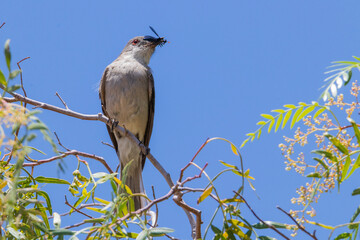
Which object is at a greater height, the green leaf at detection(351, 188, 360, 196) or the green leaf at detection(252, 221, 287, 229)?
the green leaf at detection(351, 188, 360, 196)

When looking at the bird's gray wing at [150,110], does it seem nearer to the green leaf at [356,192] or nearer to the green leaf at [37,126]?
the green leaf at [356,192]

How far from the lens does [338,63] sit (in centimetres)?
209

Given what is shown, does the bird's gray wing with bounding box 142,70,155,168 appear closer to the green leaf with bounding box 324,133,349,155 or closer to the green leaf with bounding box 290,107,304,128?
the green leaf with bounding box 290,107,304,128

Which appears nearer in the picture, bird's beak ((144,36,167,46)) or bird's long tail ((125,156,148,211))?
bird's long tail ((125,156,148,211))

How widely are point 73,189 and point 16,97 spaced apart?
70 cm

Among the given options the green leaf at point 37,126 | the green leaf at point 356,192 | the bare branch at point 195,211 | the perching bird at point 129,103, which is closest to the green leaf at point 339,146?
the green leaf at point 356,192

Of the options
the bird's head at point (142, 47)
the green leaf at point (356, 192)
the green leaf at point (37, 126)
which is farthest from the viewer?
the bird's head at point (142, 47)

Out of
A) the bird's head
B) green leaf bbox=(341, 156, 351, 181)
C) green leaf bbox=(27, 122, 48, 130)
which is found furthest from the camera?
the bird's head

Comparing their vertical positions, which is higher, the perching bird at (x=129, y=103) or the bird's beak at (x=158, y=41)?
the bird's beak at (x=158, y=41)

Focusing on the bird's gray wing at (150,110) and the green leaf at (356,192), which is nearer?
the green leaf at (356,192)

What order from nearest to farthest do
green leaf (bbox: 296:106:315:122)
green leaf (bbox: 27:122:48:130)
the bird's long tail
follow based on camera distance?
1. green leaf (bbox: 27:122:48:130)
2. green leaf (bbox: 296:106:315:122)
3. the bird's long tail

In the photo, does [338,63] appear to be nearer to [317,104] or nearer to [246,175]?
[317,104]

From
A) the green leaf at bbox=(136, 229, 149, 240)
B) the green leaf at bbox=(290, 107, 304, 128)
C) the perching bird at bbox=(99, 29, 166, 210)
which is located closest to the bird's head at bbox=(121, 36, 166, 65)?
the perching bird at bbox=(99, 29, 166, 210)

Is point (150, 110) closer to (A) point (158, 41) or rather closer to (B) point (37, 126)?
(A) point (158, 41)
